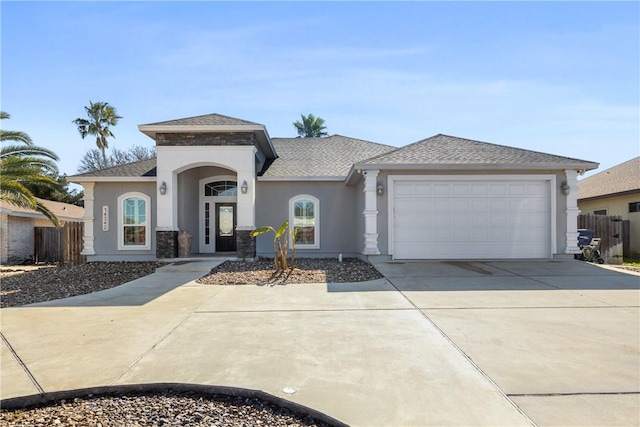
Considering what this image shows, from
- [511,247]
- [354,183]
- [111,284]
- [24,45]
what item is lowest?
[111,284]

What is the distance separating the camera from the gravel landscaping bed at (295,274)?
905cm

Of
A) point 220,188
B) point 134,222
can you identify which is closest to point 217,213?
point 220,188

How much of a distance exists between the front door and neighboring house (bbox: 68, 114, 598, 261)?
40 mm

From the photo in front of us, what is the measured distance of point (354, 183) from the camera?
13789mm

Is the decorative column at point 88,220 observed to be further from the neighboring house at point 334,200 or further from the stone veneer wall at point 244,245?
the stone veneer wall at point 244,245

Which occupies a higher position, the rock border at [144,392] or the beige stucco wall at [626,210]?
the beige stucco wall at [626,210]

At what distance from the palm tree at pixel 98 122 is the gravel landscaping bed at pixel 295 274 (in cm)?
2824

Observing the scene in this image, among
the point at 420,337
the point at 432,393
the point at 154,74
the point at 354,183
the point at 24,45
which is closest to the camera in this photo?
the point at 432,393

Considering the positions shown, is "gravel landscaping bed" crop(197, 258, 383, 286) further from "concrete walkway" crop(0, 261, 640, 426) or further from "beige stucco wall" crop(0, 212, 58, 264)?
"beige stucco wall" crop(0, 212, 58, 264)

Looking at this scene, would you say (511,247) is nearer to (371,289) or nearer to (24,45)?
(371,289)

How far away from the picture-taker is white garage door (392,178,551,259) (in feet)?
38.6

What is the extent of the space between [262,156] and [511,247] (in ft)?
30.8

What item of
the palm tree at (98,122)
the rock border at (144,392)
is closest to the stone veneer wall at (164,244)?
the rock border at (144,392)

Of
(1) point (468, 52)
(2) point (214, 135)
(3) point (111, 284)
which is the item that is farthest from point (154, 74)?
(1) point (468, 52)
